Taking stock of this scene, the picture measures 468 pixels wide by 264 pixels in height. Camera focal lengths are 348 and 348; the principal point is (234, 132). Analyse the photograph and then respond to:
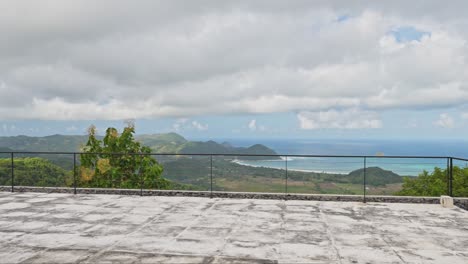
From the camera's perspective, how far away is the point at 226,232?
209 inches

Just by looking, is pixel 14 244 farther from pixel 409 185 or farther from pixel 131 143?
pixel 409 185

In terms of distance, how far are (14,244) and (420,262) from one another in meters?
5.20

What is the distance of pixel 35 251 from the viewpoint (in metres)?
4.43

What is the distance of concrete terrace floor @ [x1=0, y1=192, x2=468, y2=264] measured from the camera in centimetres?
427

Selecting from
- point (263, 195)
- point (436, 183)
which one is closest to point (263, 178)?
point (263, 195)

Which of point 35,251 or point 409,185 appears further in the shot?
point 409,185

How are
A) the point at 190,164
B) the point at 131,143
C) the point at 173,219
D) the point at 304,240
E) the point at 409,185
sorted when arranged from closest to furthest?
the point at 304,240, the point at 173,219, the point at 131,143, the point at 190,164, the point at 409,185

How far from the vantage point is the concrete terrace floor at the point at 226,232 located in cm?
427

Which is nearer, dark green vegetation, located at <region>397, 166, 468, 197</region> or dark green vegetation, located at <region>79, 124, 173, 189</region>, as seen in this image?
dark green vegetation, located at <region>79, 124, 173, 189</region>

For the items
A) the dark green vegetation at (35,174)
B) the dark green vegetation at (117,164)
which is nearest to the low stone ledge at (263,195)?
the dark green vegetation at (117,164)

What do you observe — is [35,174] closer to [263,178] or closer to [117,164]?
[117,164]

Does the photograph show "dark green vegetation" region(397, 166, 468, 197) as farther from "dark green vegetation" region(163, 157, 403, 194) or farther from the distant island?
"dark green vegetation" region(163, 157, 403, 194)

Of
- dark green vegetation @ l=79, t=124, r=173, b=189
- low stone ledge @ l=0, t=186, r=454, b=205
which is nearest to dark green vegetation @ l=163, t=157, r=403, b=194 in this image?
low stone ledge @ l=0, t=186, r=454, b=205

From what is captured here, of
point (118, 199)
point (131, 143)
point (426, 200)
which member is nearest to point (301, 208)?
point (426, 200)
